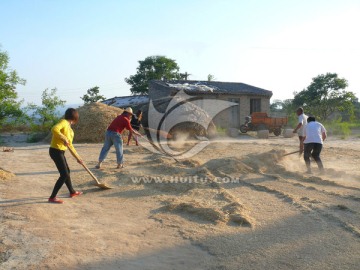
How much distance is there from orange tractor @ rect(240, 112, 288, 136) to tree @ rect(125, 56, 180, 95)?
22.5m

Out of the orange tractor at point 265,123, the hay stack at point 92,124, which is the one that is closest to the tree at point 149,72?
the orange tractor at point 265,123

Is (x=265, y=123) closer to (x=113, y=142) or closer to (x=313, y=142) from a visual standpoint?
(x=313, y=142)

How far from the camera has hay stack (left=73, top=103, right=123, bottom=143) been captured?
17.1 meters

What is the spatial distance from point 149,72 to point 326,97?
67.1 ft

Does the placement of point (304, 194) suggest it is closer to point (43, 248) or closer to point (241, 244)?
point (241, 244)

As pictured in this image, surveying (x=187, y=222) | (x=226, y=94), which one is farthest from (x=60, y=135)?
(x=226, y=94)

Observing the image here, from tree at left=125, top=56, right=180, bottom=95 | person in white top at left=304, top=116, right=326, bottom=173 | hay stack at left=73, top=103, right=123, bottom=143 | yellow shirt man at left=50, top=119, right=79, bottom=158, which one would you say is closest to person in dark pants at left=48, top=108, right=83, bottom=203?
yellow shirt man at left=50, top=119, right=79, bottom=158

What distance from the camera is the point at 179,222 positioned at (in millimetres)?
4973

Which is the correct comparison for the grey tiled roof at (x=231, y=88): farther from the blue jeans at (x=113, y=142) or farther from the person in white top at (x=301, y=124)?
the blue jeans at (x=113, y=142)

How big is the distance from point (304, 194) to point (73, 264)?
4.42 meters

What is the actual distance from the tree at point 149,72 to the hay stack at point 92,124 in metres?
25.8

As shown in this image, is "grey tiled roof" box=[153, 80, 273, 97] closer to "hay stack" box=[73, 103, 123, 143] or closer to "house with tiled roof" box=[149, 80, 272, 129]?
"house with tiled roof" box=[149, 80, 272, 129]

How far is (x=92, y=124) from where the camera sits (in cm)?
1730

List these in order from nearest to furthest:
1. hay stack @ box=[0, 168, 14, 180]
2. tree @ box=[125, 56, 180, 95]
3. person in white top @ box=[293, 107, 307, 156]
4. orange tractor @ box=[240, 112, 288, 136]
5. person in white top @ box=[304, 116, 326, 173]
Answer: hay stack @ box=[0, 168, 14, 180] < person in white top @ box=[304, 116, 326, 173] < person in white top @ box=[293, 107, 307, 156] < orange tractor @ box=[240, 112, 288, 136] < tree @ box=[125, 56, 180, 95]
